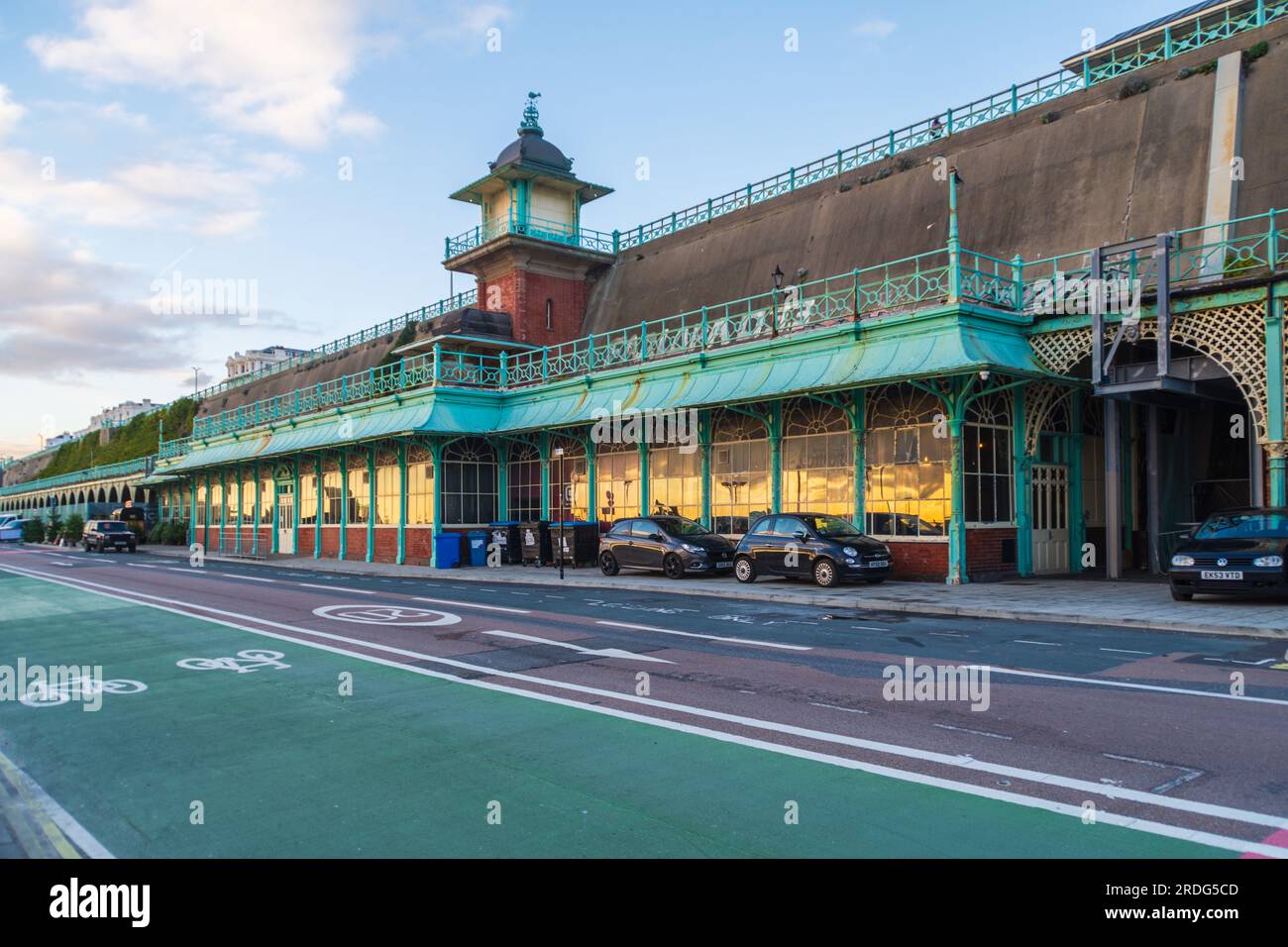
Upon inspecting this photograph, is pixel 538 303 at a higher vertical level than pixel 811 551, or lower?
higher

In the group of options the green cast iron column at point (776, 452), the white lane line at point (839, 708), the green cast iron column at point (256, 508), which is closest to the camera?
the white lane line at point (839, 708)

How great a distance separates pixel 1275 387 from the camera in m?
16.5

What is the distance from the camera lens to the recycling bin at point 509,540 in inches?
1242

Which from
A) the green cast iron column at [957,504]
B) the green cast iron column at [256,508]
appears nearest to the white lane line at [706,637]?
the green cast iron column at [957,504]

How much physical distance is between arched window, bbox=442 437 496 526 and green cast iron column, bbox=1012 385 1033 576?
19938mm

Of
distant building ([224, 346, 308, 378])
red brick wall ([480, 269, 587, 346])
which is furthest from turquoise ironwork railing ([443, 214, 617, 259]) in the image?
distant building ([224, 346, 308, 378])

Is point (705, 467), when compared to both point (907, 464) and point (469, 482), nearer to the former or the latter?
point (907, 464)

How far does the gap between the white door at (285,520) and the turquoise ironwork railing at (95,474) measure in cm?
3415

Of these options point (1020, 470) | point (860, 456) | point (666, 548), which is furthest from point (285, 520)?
point (1020, 470)

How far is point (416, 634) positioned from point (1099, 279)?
15.5 m

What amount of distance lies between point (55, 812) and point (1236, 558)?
16214 millimetres

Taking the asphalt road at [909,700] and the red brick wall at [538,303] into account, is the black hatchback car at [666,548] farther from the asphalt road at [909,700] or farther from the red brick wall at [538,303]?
the red brick wall at [538,303]

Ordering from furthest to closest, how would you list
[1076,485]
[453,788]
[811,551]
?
[1076,485], [811,551], [453,788]
